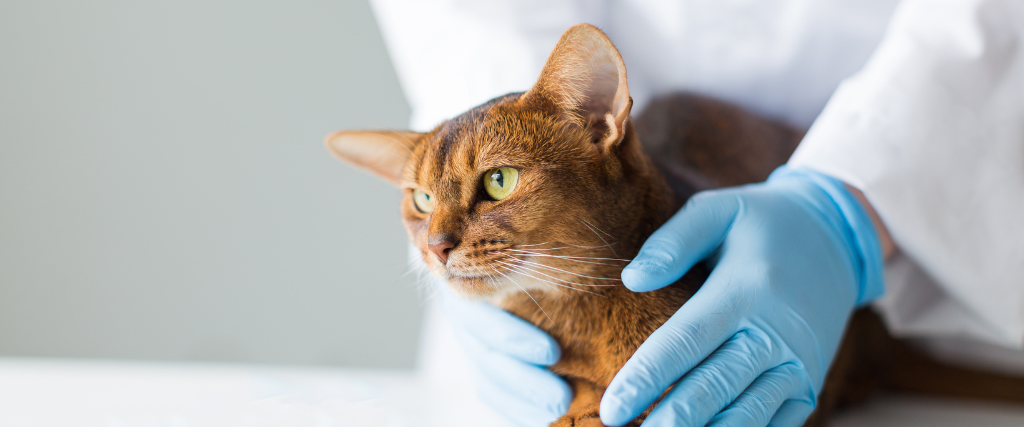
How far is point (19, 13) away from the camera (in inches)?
66.9

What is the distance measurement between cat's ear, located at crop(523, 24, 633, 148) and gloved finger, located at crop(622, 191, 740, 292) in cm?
18

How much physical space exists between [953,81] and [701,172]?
52cm

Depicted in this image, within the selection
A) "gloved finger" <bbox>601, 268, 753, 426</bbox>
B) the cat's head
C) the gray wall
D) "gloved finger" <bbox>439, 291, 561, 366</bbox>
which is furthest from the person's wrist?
the gray wall

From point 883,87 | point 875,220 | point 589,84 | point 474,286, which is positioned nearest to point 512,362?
point 474,286

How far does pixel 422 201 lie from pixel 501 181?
22 cm

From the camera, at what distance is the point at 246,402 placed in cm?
130

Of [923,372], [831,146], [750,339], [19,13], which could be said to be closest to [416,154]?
[750,339]

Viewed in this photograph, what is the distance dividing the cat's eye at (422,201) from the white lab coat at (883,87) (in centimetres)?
42

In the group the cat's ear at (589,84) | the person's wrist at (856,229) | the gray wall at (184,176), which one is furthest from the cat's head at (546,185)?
the gray wall at (184,176)

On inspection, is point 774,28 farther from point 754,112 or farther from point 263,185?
point 263,185

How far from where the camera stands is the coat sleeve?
111 centimetres

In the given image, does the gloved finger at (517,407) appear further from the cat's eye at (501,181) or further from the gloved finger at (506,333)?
the cat's eye at (501,181)

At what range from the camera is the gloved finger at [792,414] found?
952 millimetres

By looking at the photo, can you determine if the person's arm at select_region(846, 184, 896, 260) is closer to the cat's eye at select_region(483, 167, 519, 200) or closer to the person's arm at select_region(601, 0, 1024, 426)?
the person's arm at select_region(601, 0, 1024, 426)
